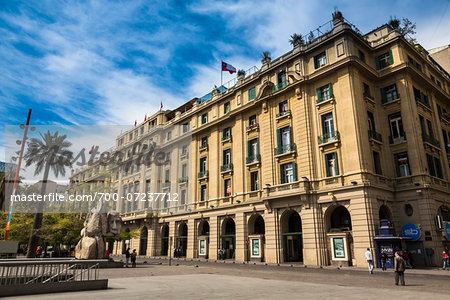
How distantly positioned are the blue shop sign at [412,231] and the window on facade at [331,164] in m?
6.98

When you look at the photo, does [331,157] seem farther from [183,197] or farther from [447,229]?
[183,197]

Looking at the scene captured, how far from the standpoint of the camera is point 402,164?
28.4 m

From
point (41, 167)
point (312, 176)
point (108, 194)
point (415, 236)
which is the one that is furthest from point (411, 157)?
point (41, 167)

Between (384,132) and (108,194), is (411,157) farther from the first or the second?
(108,194)

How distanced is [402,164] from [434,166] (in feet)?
12.3

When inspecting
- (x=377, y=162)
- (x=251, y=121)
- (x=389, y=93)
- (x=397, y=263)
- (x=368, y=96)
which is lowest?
(x=397, y=263)

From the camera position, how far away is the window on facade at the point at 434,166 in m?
28.8

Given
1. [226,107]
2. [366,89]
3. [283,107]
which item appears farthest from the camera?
[226,107]

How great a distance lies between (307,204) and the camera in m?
28.2

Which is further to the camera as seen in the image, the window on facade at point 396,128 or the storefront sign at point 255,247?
the storefront sign at point 255,247

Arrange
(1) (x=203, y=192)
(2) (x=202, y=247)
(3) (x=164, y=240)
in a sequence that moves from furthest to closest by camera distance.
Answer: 1. (3) (x=164, y=240)
2. (1) (x=203, y=192)
3. (2) (x=202, y=247)

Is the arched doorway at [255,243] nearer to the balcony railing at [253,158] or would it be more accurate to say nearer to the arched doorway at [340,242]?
the balcony railing at [253,158]

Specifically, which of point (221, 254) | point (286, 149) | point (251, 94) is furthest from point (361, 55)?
point (221, 254)

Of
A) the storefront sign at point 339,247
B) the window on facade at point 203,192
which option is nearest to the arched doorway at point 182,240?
the window on facade at point 203,192
